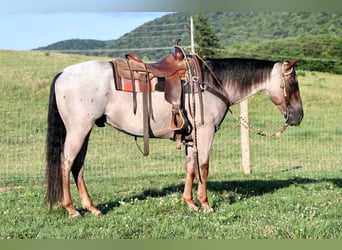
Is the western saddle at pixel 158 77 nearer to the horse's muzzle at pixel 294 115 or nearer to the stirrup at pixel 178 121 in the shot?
the stirrup at pixel 178 121

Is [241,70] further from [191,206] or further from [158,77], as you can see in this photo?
[191,206]

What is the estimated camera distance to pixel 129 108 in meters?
5.83

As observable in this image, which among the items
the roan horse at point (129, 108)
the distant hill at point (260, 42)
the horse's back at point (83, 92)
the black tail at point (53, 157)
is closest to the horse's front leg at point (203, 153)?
the roan horse at point (129, 108)

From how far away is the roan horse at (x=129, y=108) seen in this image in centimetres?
568

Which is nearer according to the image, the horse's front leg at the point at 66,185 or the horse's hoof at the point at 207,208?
the horse's front leg at the point at 66,185

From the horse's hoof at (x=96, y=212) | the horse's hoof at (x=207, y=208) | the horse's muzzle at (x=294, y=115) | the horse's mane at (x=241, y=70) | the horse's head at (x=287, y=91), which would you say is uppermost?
the horse's mane at (x=241, y=70)

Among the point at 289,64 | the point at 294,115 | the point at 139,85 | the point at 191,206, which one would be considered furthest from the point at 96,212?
the point at 289,64

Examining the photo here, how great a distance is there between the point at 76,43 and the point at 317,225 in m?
40.8

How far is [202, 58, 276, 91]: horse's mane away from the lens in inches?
251

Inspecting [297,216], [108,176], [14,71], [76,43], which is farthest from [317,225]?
[76,43]

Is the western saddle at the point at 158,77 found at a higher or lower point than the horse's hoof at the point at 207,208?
higher

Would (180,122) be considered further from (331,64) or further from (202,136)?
(331,64)

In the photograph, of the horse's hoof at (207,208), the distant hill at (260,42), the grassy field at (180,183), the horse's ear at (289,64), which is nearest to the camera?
the grassy field at (180,183)

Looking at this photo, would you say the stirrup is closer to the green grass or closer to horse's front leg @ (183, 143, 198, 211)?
horse's front leg @ (183, 143, 198, 211)
